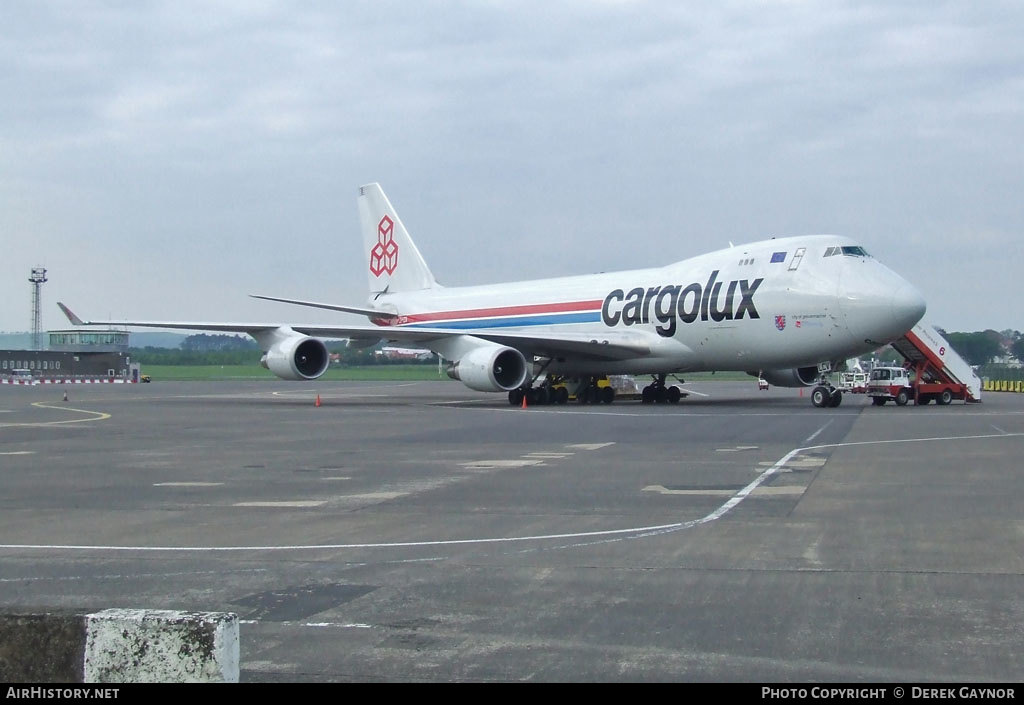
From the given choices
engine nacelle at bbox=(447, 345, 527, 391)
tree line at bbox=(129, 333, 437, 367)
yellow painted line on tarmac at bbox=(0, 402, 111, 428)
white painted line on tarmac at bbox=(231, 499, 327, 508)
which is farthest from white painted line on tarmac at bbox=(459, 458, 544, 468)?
tree line at bbox=(129, 333, 437, 367)

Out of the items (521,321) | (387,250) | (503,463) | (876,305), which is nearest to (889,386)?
(876,305)

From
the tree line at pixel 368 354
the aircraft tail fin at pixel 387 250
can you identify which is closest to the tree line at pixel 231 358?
the tree line at pixel 368 354

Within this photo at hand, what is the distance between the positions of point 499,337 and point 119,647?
31091mm

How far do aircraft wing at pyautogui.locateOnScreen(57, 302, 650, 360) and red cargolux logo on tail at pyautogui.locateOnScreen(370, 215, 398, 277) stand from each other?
9.63 m

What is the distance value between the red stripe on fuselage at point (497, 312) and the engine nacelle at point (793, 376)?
6.14m

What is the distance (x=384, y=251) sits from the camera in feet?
156

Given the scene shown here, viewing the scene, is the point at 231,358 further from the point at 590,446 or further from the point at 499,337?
the point at 590,446

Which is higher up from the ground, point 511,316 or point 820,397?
point 511,316

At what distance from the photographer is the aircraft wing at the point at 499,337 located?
113 ft

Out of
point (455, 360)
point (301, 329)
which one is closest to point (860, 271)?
point (455, 360)

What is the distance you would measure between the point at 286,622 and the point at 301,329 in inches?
1191

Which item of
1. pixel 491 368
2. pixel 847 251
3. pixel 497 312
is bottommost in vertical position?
pixel 491 368

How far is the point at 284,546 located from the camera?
9.05 metres

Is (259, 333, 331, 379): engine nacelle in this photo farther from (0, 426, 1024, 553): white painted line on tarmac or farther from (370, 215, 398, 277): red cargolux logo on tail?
(0, 426, 1024, 553): white painted line on tarmac
